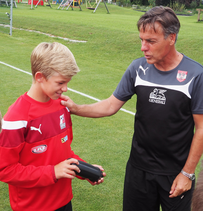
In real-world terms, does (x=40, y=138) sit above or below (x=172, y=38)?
below

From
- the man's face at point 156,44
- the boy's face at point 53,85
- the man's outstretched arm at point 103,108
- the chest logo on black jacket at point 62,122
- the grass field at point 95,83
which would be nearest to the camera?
the boy's face at point 53,85

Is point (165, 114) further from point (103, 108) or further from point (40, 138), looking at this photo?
point (40, 138)

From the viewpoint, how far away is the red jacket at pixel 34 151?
7.36ft

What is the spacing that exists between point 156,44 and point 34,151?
1.48 meters

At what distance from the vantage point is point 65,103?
269 cm

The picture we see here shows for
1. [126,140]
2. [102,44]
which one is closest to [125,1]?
[102,44]

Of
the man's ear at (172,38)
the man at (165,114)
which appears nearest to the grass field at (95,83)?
the man at (165,114)

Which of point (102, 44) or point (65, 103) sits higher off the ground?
point (65, 103)

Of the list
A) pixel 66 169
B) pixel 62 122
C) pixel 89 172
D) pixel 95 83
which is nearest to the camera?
pixel 66 169

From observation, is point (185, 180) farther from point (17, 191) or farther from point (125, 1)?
point (125, 1)

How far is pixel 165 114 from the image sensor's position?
2.69 meters

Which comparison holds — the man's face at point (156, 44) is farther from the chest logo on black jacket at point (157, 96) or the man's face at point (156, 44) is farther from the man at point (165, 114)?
the chest logo on black jacket at point (157, 96)

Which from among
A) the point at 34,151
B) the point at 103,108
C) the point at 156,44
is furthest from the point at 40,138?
the point at 156,44

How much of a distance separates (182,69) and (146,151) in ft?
2.90
